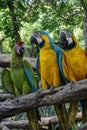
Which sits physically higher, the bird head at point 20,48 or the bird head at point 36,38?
the bird head at point 36,38

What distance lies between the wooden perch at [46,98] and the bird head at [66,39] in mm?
617

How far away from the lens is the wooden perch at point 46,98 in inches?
140

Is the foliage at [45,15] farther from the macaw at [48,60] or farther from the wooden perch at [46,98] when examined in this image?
the wooden perch at [46,98]

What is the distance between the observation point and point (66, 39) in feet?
13.1

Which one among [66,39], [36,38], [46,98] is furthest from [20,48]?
[46,98]

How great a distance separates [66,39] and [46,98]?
0.78 m

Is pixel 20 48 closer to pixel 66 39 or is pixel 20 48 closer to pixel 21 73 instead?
pixel 21 73

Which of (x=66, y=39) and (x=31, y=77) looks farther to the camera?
(x=31, y=77)

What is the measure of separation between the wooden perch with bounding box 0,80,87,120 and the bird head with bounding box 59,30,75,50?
0.62 meters

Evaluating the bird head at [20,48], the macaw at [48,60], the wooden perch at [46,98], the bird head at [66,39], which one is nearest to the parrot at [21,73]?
the bird head at [20,48]

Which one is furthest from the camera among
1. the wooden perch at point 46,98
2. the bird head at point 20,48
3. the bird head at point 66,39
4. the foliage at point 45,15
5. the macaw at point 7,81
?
the foliage at point 45,15

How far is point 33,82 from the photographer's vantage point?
14.2ft

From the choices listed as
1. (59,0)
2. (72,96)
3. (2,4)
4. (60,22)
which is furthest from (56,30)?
(72,96)

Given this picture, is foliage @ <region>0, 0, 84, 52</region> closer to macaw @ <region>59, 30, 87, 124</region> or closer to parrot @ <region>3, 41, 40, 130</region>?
parrot @ <region>3, 41, 40, 130</region>
